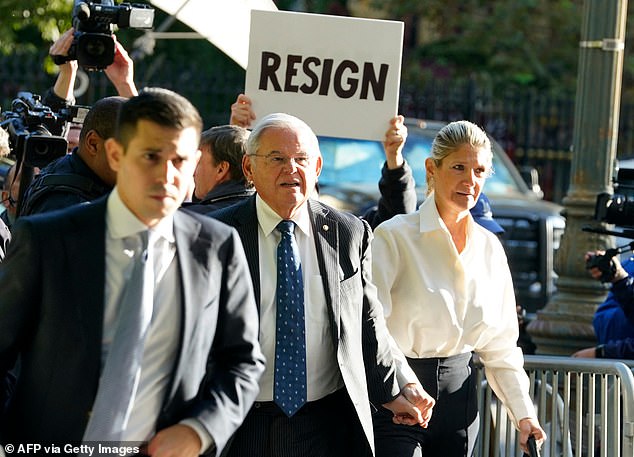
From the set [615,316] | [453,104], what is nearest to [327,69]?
[615,316]

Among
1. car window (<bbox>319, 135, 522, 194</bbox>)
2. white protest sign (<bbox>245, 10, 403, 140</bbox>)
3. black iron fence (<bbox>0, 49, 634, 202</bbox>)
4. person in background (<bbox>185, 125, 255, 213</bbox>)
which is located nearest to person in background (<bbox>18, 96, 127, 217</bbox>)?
person in background (<bbox>185, 125, 255, 213</bbox>)

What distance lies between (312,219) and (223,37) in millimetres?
2693

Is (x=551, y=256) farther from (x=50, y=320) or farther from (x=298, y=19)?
(x=50, y=320)

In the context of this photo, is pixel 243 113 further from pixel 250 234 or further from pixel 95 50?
pixel 250 234

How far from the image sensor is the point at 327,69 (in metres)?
6.06

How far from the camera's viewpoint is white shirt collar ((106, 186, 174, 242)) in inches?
137

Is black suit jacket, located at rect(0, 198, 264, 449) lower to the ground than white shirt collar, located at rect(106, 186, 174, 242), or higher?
lower

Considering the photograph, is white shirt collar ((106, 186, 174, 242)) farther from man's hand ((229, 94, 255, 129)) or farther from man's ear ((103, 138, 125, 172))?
man's hand ((229, 94, 255, 129))

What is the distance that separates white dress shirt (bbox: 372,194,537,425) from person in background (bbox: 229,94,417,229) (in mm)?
544

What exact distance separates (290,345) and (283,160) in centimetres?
67

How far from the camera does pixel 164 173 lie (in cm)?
343

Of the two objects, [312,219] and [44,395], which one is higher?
[312,219]

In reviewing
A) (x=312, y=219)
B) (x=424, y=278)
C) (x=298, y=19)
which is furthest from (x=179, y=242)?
(x=298, y=19)

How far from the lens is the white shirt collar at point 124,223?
3484 millimetres
